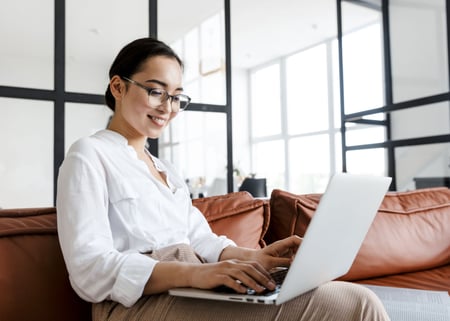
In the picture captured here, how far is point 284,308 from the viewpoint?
0.77 metres

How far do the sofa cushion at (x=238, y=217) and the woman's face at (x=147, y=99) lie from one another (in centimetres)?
43

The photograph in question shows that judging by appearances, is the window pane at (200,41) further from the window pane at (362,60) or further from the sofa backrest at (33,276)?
the sofa backrest at (33,276)

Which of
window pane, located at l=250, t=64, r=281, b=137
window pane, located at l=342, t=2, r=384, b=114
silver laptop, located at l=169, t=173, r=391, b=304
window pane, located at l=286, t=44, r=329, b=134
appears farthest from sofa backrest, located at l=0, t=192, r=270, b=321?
window pane, located at l=250, t=64, r=281, b=137

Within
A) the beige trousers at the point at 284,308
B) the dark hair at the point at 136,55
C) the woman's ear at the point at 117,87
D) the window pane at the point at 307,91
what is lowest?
the beige trousers at the point at 284,308

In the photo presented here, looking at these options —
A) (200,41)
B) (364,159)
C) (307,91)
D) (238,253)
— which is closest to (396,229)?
(238,253)

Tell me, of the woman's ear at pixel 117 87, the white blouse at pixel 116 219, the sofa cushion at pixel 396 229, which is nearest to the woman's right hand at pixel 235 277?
the white blouse at pixel 116 219

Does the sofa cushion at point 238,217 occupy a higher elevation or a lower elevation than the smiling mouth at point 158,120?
lower

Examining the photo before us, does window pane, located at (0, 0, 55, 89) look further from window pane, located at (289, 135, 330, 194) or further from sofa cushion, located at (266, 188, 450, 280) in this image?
window pane, located at (289, 135, 330, 194)

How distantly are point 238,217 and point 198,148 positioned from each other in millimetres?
3188

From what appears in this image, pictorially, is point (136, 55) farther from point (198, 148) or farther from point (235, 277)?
point (198, 148)

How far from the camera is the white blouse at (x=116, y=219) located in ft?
2.83

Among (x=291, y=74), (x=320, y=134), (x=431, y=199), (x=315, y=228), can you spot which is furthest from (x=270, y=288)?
(x=291, y=74)

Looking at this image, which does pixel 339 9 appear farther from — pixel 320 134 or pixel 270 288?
pixel 270 288

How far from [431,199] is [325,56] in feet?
20.1
